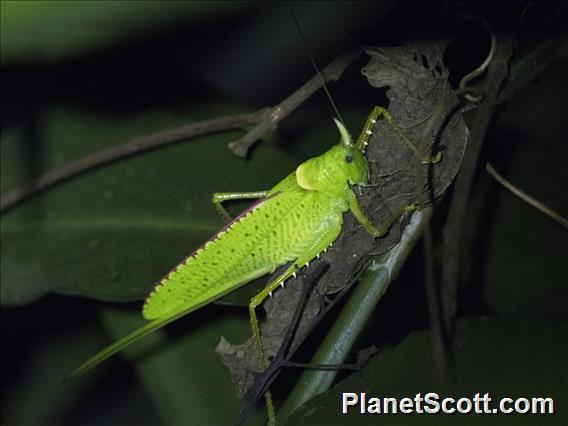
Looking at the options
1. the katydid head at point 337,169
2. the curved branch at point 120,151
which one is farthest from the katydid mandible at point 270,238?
the curved branch at point 120,151

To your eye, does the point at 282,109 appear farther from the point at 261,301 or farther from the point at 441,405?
the point at 441,405

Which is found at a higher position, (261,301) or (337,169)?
(337,169)

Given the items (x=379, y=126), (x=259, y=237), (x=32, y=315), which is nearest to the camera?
(x=379, y=126)

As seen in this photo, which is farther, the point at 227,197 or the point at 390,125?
the point at 227,197

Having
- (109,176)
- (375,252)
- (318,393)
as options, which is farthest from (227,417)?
(109,176)

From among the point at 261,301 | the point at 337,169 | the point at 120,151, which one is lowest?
the point at 261,301

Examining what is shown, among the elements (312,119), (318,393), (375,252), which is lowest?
(318,393)

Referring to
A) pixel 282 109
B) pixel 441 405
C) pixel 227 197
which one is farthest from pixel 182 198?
pixel 441 405

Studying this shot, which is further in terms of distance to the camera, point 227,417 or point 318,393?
point 227,417

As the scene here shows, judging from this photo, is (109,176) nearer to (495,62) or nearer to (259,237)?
(259,237)
